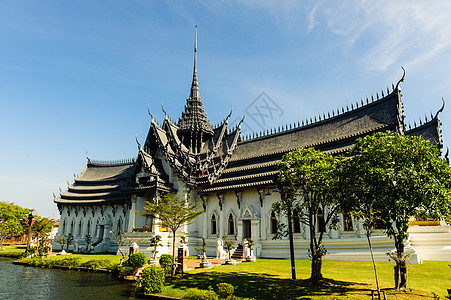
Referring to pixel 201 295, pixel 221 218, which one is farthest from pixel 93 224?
pixel 201 295

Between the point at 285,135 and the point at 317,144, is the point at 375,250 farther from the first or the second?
the point at 285,135

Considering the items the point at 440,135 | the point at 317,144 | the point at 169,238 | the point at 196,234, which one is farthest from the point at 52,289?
the point at 440,135

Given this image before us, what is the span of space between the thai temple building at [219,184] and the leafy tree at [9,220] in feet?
35.5

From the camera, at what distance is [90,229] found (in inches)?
1484

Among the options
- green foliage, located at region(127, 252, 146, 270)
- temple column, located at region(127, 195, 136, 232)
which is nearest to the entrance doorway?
green foliage, located at region(127, 252, 146, 270)

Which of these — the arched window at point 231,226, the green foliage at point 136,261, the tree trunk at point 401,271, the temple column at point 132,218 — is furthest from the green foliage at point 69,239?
the tree trunk at point 401,271

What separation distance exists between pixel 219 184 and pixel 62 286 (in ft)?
51.6

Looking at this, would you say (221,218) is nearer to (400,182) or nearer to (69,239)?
(400,182)

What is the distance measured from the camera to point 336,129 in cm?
2730

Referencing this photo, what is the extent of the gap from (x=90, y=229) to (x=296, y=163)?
105 feet

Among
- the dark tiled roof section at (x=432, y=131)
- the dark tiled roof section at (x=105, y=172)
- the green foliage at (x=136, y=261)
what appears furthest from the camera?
the dark tiled roof section at (x=105, y=172)

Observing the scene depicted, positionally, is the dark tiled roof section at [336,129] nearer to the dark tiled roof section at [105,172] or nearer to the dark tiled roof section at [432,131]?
the dark tiled roof section at [432,131]

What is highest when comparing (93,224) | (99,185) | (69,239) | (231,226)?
(99,185)

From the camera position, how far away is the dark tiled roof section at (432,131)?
21.5m
